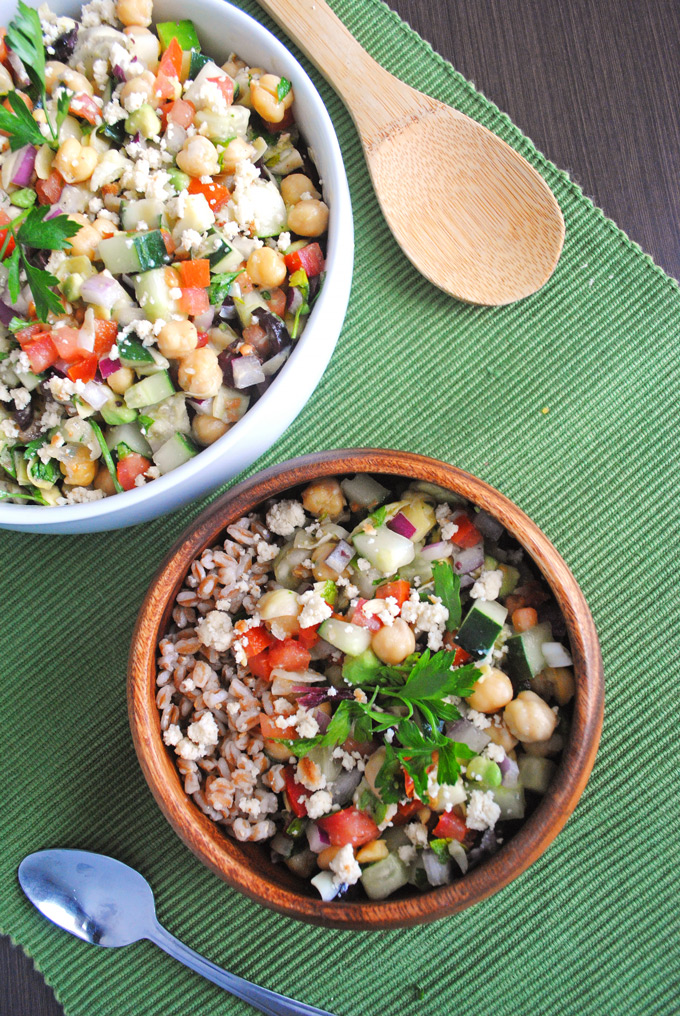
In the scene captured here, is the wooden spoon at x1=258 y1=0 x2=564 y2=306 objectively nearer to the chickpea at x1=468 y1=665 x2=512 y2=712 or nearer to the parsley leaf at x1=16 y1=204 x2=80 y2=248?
the parsley leaf at x1=16 y1=204 x2=80 y2=248

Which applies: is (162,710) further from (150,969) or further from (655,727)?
(655,727)

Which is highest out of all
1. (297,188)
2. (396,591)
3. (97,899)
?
(297,188)

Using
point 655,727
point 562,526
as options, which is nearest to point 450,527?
point 562,526

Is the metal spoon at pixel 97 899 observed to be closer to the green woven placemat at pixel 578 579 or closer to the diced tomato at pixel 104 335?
the green woven placemat at pixel 578 579

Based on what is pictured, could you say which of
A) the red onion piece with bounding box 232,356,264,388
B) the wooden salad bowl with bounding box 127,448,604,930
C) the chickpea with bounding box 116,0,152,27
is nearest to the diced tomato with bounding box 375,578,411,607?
the wooden salad bowl with bounding box 127,448,604,930

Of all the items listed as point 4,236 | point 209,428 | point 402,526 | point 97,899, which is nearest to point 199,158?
point 4,236

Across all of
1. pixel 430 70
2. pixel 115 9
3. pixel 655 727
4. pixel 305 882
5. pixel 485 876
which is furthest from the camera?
pixel 430 70

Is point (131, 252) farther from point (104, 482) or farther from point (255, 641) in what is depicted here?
point (255, 641)
